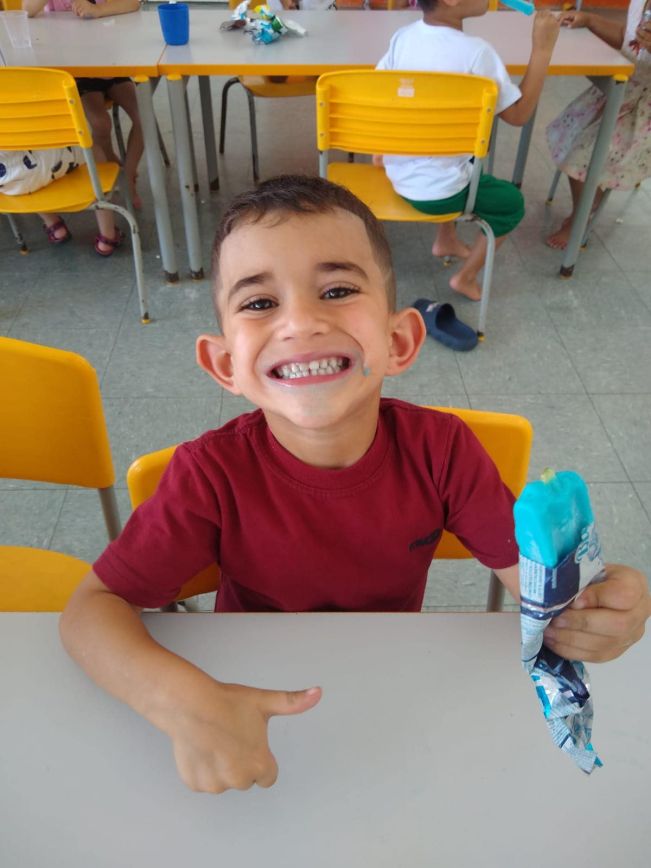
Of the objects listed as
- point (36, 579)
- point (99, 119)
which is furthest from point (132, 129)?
point (36, 579)

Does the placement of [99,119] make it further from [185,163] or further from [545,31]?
[545,31]

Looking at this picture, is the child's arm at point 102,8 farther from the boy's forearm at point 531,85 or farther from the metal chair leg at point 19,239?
the boy's forearm at point 531,85

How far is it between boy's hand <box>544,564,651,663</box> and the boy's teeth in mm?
336

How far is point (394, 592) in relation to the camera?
36.5 inches

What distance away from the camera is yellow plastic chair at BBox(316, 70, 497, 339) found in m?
1.92

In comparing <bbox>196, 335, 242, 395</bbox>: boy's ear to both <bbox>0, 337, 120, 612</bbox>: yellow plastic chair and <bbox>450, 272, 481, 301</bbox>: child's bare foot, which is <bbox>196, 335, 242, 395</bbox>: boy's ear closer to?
<bbox>0, 337, 120, 612</bbox>: yellow plastic chair

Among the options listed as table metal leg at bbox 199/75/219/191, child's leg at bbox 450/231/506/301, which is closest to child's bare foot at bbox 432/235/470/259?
child's leg at bbox 450/231/506/301

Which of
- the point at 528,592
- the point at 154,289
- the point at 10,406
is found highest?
the point at 528,592

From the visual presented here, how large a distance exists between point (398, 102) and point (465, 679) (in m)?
1.77

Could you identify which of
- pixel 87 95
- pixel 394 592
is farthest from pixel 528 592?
pixel 87 95

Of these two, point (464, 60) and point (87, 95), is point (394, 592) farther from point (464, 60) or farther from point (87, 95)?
point (87, 95)

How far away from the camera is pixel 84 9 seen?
2.77 m

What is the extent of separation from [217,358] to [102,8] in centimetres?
269

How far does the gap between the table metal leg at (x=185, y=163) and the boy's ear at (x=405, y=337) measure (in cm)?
192
